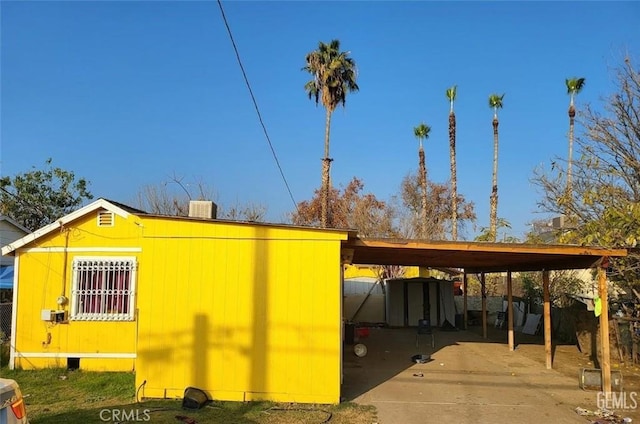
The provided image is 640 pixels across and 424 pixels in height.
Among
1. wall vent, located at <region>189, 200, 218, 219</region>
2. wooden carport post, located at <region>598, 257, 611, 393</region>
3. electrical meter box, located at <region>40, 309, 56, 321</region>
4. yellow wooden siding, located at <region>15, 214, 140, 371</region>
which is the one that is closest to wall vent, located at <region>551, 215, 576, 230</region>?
wooden carport post, located at <region>598, 257, 611, 393</region>

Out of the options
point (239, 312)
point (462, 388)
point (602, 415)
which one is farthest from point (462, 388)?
point (239, 312)

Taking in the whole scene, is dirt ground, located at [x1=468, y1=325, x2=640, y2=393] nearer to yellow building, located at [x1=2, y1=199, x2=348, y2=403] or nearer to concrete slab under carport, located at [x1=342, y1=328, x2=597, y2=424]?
concrete slab under carport, located at [x1=342, y1=328, x2=597, y2=424]

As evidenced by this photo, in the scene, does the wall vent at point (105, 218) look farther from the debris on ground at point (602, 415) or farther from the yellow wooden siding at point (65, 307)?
the debris on ground at point (602, 415)

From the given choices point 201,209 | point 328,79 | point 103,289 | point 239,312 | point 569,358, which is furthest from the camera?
point 328,79

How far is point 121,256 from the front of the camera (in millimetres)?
10758

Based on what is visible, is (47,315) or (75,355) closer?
(47,315)

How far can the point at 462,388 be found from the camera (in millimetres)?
9297

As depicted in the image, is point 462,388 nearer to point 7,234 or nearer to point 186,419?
point 186,419

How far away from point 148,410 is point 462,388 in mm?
5464

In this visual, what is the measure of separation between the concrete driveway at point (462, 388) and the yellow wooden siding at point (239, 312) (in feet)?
4.00

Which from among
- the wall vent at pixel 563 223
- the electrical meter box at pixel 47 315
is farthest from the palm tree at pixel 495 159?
the electrical meter box at pixel 47 315

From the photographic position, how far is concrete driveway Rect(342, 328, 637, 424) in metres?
7.45

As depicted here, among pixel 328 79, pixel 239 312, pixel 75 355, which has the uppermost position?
pixel 328 79

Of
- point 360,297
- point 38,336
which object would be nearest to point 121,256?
point 38,336
